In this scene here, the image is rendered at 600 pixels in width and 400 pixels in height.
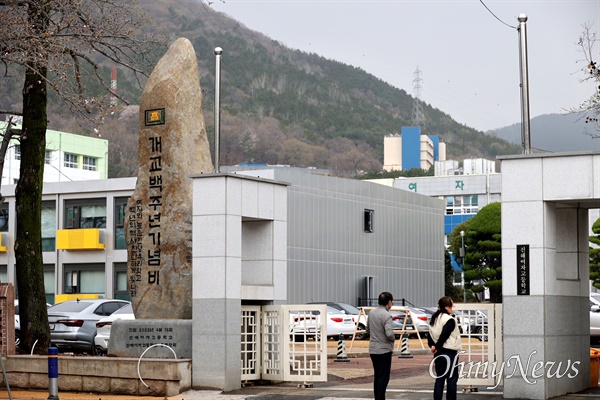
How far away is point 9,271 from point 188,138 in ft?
120

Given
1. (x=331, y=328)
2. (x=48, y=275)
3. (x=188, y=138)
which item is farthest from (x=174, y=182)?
(x=48, y=275)

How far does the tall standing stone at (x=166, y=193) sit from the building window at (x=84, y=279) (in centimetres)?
3225

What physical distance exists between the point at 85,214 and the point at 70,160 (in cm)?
5164

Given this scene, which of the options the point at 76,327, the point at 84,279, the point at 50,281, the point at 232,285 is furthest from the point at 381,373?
the point at 50,281

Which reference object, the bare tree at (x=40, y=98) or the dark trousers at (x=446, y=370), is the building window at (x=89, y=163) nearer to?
the bare tree at (x=40, y=98)

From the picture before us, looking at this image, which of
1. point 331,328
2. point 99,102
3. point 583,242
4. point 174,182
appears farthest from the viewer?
point 331,328

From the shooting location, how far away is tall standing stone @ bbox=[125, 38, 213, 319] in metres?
19.5

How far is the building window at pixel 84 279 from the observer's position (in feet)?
170

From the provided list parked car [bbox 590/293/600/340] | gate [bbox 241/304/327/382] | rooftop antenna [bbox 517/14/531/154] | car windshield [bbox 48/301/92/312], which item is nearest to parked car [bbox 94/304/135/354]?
car windshield [bbox 48/301/92/312]

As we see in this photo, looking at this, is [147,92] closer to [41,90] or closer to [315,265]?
[41,90]

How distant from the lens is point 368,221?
5488cm

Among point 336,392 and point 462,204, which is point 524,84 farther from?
point 462,204

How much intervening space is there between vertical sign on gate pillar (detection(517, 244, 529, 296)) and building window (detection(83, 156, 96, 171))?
297 feet

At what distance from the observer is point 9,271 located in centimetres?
5369
